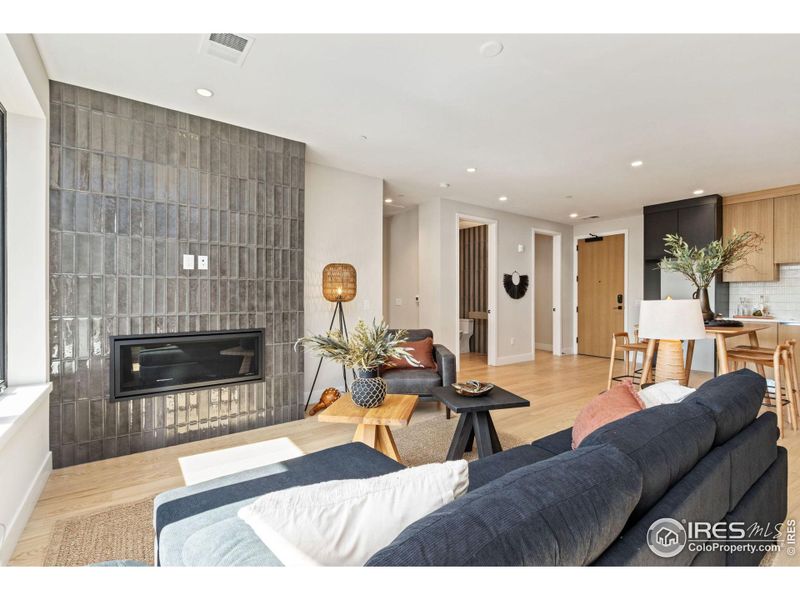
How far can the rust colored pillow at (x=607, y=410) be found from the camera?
154 centimetres

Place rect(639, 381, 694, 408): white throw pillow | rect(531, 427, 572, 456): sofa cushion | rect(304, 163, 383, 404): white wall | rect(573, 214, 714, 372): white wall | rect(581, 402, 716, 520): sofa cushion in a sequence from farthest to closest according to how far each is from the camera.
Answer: rect(573, 214, 714, 372): white wall
rect(304, 163, 383, 404): white wall
rect(531, 427, 572, 456): sofa cushion
rect(639, 381, 694, 408): white throw pillow
rect(581, 402, 716, 520): sofa cushion

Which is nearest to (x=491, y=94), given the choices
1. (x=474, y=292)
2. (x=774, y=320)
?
(x=774, y=320)

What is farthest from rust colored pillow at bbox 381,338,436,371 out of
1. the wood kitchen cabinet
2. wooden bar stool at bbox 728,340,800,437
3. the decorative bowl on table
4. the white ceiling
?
the wood kitchen cabinet

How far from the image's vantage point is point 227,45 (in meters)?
→ 2.21

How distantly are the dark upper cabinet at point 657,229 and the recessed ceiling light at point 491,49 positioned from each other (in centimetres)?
485

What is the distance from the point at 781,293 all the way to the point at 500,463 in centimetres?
590

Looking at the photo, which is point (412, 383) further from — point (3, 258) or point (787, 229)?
point (787, 229)

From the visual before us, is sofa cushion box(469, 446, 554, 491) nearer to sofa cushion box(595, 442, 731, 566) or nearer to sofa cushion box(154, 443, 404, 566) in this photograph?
sofa cushion box(154, 443, 404, 566)

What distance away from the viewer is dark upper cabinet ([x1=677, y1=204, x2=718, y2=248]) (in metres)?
5.35

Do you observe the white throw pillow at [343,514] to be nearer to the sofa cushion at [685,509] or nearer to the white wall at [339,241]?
the sofa cushion at [685,509]

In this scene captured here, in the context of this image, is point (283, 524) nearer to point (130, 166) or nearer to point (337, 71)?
point (337, 71)

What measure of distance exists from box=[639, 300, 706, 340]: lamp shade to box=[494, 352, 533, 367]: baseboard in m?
4.15

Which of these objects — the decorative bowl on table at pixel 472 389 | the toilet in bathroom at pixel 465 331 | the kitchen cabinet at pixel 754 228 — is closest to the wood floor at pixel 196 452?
the decorative bowl on table at pixel 472 389

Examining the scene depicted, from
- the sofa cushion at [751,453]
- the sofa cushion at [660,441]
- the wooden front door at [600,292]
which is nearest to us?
the sofa cushion at [660,441]
